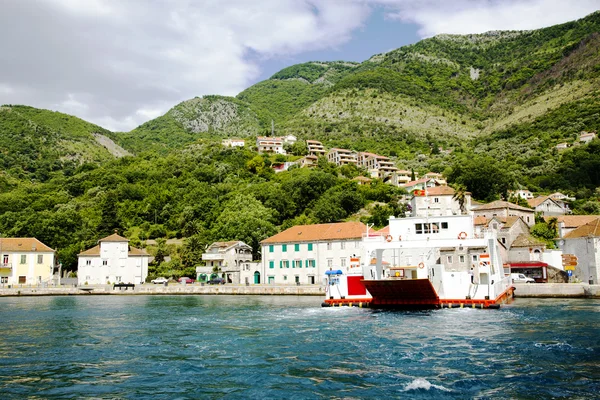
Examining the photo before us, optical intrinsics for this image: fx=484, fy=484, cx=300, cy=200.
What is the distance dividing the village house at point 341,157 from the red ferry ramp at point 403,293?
101 meters

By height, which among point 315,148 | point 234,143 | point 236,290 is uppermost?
point 234,143

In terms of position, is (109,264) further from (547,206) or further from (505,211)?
(547,206)

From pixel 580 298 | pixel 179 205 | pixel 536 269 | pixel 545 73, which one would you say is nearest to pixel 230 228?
pixel 179 205

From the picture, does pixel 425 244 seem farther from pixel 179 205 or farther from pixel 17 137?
pixel 17 137

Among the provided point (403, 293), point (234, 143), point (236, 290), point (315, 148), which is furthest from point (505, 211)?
point (234, 143)

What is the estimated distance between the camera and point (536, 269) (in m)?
53.1

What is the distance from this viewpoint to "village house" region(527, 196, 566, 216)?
3118 inches

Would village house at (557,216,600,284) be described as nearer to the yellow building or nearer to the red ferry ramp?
the red ferry ramp

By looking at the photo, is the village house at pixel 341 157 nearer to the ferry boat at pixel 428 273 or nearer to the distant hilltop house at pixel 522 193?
the distant hilltop house at pixel 522 193

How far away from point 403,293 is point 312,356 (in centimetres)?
1503

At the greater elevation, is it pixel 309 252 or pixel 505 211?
pixel 505 211

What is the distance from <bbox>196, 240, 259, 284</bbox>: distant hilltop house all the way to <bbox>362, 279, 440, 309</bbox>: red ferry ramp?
1370 inches

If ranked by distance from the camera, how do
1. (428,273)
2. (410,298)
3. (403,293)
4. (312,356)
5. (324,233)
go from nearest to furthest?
(312,356), (403,293), (410,298), (428,273), (324,233)

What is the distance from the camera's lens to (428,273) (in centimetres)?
3359
